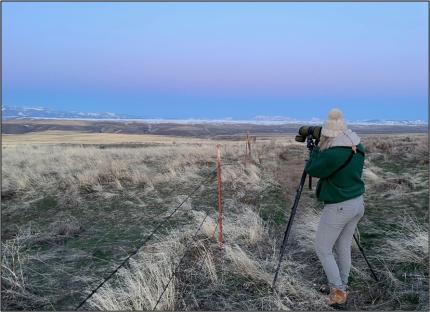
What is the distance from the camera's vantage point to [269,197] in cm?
1036

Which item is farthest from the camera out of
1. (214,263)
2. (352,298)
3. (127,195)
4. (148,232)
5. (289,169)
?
Answer: (289,169)

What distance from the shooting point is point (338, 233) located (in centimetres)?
421

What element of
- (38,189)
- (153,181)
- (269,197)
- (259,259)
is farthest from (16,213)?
(259,259)

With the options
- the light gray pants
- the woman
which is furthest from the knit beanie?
the light gray pants

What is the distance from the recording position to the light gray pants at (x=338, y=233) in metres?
4.12

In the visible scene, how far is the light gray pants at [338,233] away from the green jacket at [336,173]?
9cm

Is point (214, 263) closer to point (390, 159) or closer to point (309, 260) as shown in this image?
point (309, 260)

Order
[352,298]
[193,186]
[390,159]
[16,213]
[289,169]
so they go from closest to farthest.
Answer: [352,298]
[16,213]
[193,186]
[289,169]
[390,159]

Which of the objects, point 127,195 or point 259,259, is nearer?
point 259,259

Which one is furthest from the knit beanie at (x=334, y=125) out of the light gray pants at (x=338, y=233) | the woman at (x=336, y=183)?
the light gray pants at (x=338, y=233)

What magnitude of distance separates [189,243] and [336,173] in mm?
3080

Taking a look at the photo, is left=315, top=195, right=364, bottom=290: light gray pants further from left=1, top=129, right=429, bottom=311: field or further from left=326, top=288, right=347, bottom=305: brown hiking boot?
left=1, top=129, right=429, bottom=311: field

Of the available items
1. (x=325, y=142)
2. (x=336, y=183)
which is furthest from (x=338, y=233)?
(x=325, y=142)

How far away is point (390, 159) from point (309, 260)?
12880 millimetres
